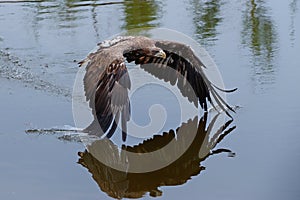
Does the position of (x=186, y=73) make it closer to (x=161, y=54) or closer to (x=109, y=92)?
(x=161, y=54)

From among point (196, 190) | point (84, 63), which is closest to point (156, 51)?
point (84, 63)

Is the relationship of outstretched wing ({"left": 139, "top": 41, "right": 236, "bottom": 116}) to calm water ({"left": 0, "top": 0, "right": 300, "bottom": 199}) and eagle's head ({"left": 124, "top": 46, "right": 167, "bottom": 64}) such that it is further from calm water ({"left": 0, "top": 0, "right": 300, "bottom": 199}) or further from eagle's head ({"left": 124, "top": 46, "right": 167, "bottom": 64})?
calm water ({"left": 0, "top": 0, "right": 300, "bottom": 199})

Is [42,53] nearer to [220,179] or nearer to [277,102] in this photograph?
[277,102]

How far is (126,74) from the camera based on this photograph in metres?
6.05

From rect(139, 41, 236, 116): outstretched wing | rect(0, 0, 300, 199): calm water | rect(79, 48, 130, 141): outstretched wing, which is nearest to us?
rect(0, 0, 300, 199): calm water

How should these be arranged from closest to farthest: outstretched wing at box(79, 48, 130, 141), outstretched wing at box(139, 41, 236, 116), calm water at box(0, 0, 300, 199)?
calm water at box(0, 0, 300, 199)
outstretched wing at box(79, 48, 130, 141)
outstretched wing at box(139, 41, 236, 116)

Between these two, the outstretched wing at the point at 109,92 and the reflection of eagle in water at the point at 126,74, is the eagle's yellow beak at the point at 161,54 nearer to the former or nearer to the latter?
the reflection of eagle in water at the point at 126,74

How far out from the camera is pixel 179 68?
280 inches

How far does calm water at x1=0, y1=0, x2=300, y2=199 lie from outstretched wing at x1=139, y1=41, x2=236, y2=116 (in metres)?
0.32

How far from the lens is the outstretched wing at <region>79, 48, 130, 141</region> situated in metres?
5.91

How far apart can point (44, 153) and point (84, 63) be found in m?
1.17

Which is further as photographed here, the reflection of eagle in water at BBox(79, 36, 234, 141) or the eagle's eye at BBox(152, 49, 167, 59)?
the eagle's eye at BBox(152, 49, 167, 59)

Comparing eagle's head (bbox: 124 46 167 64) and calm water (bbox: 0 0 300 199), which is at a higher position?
eagle's head (bbox: 124 46 167 64)

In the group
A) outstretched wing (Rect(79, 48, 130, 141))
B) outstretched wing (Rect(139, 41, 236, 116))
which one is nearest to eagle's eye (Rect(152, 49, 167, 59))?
outstretched wing (Rect(139, 41, 236, 116))
